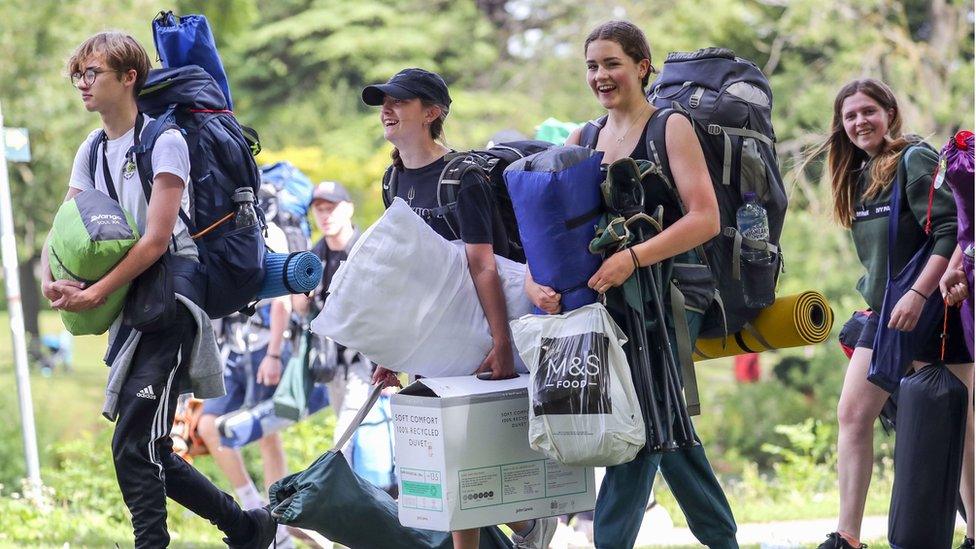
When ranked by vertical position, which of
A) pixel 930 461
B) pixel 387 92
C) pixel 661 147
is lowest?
pixel 930 461

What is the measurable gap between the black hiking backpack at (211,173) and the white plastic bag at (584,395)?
4.63 feet

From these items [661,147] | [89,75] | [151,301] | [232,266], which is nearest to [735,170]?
[661,147]

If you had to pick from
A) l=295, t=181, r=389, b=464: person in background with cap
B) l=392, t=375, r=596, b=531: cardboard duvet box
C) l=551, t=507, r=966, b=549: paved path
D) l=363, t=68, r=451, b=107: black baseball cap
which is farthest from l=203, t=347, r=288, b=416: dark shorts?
l=392, t=375, r=596, b=531: cardboard duvet box

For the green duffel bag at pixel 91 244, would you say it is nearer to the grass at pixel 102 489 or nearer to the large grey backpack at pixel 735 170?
the large grey backpack at pixel 735 170

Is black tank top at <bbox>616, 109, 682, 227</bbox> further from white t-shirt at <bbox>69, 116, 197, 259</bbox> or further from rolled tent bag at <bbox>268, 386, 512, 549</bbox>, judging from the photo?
white t-shirt at <bbox>69, 116, 197, 259</bbox>

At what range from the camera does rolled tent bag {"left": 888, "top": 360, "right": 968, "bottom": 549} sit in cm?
475

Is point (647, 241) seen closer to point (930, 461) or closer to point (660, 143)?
point (660, 143)

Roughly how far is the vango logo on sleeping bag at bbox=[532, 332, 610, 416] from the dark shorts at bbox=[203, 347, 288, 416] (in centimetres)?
386

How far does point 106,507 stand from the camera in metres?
9.01

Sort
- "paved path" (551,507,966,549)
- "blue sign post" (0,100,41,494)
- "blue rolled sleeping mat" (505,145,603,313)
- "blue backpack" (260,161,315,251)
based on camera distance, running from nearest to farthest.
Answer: "blue rolled sleeping mat" (505,145,603,313) < "paved path" (551,507,966,549) < "blue backpack" (260,161,315,251) < "blue sign post" (0,100,41,494)

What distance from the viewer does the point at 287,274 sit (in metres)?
4.99

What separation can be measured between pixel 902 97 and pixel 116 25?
415 inches

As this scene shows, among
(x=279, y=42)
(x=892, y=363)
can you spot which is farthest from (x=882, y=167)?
(x=279, y=42)

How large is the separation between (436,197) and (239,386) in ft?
11.4
